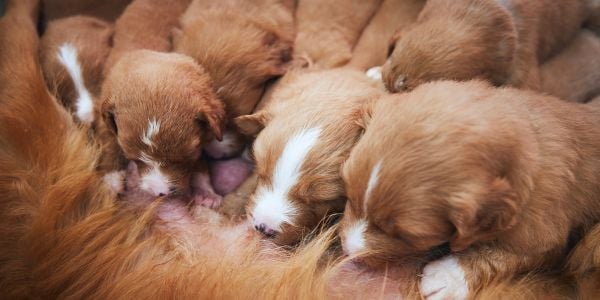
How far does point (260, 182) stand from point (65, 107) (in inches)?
36.6

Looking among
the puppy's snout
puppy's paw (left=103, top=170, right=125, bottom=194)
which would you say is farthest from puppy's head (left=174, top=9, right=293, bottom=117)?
the puppy's snout

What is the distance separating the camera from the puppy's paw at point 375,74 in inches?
82.6

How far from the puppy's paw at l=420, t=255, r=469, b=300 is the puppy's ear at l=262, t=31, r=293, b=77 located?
1003 mm

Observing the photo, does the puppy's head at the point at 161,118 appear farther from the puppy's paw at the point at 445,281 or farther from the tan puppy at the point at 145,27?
the puppy's paw at the point at 445,281

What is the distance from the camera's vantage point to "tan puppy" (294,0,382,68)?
7.69 feet

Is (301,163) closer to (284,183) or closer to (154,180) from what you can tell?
(284,183)

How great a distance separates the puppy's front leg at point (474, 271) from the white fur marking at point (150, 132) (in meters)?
1.01

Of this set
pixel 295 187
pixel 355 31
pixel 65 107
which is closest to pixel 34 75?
pixel 65 107

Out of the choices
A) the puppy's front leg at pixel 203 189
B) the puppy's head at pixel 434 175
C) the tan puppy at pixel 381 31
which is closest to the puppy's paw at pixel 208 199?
the puppy's front leg at pixel 203 189

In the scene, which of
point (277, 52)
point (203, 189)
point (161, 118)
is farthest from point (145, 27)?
point (203, 189)

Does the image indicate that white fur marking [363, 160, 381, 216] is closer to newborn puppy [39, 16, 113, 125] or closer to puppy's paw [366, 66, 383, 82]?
puppy's paw [366, 66, 383, 82]

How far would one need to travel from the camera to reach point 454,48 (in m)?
1.86

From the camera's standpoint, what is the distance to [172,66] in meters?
1.94

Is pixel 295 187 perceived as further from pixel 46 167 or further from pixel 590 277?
pixel 590 277
